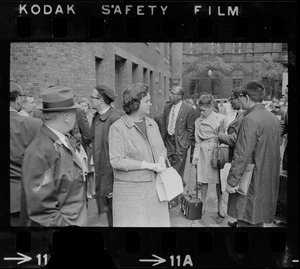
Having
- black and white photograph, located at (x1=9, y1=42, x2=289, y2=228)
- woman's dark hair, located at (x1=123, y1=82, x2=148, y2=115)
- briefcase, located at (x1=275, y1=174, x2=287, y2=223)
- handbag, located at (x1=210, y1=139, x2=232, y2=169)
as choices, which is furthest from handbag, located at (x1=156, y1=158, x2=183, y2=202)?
briefcase, located at (x1=275, y1=174, x2=287, y2=223)

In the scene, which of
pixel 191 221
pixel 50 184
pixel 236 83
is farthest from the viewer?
pixel 236 83

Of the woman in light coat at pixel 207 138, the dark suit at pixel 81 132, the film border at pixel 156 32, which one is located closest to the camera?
the film border at pixel 156 32

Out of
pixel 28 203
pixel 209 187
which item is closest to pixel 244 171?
pixel 209 187

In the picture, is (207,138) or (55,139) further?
(207,138)

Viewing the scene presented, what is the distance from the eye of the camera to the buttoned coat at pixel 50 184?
377 centimetres

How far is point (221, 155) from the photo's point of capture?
407 centimetres

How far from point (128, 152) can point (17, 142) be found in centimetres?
77

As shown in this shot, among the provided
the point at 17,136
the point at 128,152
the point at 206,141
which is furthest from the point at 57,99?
the point at 206,141

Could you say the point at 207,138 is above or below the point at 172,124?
below

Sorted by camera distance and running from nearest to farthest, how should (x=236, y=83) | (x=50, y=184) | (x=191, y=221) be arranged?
(x=50, y=184)
(x=191, y=221)
(x=236, y=83)

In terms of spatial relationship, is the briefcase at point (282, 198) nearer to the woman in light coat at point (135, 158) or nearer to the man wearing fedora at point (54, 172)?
the woman in light coat at point (135, 158)

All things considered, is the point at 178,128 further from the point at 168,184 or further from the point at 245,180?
the point at 245,180
